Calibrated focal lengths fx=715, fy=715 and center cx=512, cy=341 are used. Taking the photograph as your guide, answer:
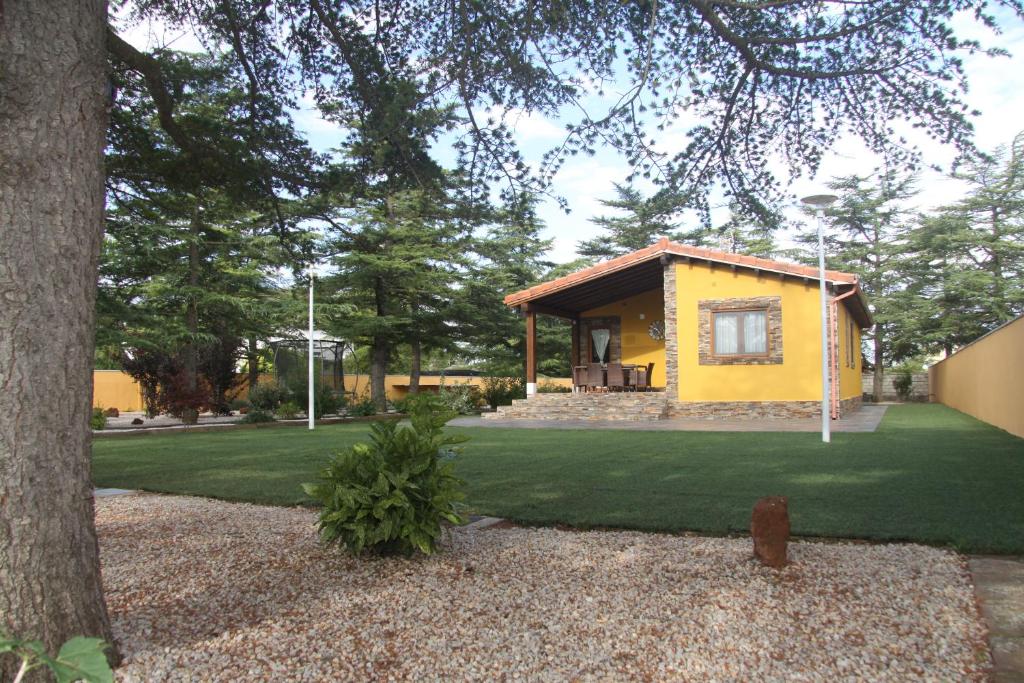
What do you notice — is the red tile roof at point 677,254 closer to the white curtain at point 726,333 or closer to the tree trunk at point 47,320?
the white curtain at point 726,333

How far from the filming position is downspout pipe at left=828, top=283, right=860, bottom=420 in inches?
582

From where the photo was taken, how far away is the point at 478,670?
248 centimetres

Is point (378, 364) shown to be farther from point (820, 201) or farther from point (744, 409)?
point (820, 201)

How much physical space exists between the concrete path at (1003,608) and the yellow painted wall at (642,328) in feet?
52.9

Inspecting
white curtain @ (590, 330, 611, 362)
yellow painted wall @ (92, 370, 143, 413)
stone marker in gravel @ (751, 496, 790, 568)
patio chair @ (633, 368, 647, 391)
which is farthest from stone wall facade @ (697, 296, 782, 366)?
yellow painted wall @ (92, 370, 143, 413)

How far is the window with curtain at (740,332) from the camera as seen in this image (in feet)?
51.3

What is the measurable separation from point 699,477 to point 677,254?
1003cm

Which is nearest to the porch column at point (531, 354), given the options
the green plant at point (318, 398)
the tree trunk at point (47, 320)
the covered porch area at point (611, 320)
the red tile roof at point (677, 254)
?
the covered porch area at point (611, 320)

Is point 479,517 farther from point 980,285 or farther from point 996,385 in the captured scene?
point 980,285

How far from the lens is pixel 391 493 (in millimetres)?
3598

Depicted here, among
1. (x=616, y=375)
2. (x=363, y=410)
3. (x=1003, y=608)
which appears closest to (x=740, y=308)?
(x=616, y=375)

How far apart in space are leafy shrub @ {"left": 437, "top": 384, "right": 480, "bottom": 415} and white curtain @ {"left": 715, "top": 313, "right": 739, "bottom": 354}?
6364 millimetres

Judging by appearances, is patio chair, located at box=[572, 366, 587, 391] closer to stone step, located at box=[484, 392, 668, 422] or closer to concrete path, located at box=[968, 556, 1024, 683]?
stone step, located at box=[484, 392, 668, 422]

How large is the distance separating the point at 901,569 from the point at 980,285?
2764 cm
